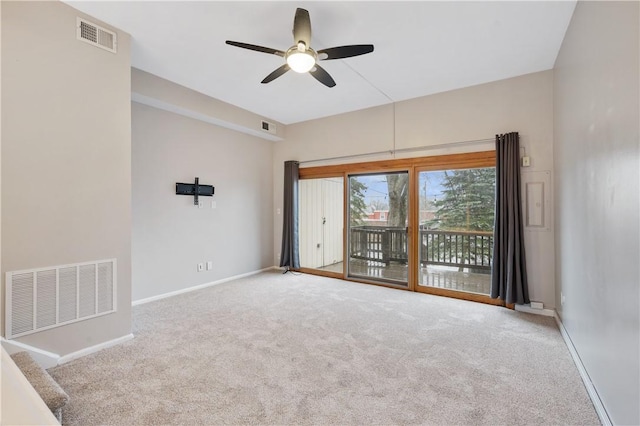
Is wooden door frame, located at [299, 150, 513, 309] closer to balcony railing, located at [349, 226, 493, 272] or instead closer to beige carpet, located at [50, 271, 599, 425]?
balcony railing, located at [349, 226, 493, 272]

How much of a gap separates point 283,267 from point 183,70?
147 inches

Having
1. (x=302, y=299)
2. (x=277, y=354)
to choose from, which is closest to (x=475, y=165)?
(x=302, y=299)

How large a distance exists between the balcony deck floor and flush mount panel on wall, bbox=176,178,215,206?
8.83 feet

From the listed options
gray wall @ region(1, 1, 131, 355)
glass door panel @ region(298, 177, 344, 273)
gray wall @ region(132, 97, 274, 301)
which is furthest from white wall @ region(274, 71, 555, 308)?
gray wall @ region(1, 1, 131, 355)

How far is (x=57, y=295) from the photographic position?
237cm

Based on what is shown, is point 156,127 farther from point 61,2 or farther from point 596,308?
point 596,308

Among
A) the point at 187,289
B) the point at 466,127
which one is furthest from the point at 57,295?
the point at 466,127

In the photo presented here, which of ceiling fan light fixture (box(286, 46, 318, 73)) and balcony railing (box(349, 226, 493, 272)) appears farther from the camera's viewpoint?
balcony railing (box(349, 226, 493, 272))

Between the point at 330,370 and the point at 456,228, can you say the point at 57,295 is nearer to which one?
the point at 330,370

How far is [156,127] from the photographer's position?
3.99m

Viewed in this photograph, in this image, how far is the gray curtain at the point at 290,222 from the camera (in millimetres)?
5500

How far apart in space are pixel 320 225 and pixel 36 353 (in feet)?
14.3

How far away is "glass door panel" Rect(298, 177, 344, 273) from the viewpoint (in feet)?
18.5

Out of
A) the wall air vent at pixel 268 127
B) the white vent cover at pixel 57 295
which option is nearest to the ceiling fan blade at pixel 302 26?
the white vent cover at pixel 57 295
